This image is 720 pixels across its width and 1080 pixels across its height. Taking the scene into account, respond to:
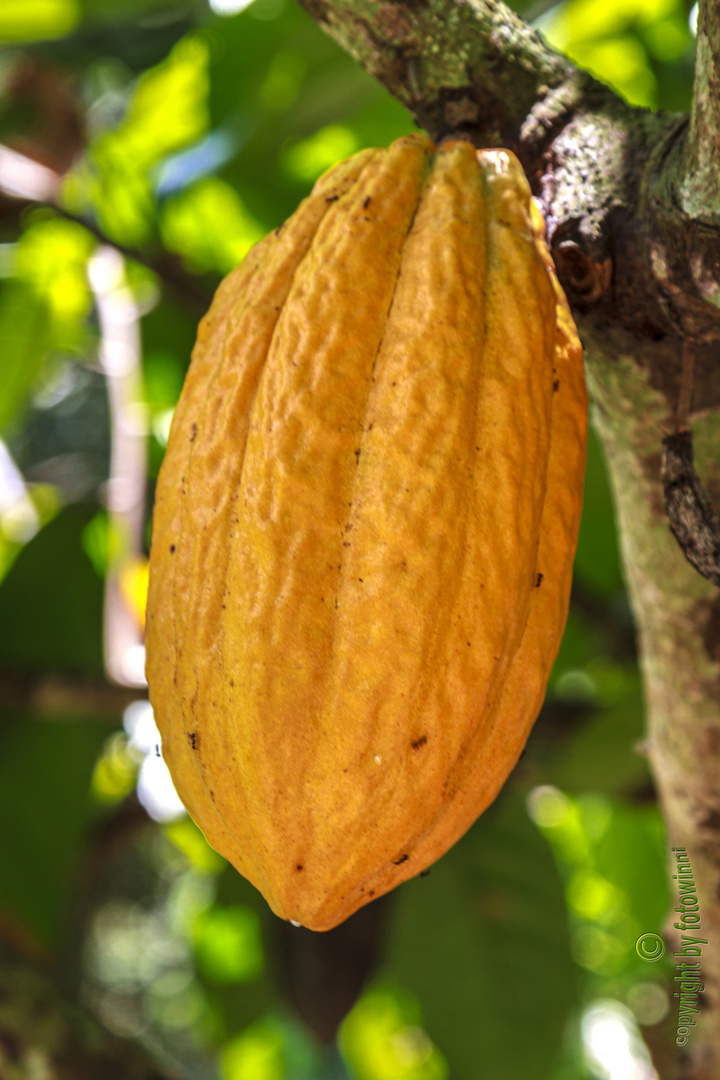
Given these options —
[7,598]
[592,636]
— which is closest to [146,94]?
[7,598]

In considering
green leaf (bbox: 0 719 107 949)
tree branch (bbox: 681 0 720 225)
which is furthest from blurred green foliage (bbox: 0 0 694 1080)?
tree branch (bbox: 681 0 720 225)

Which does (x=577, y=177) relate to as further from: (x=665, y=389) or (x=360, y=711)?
(x=360, y=711)

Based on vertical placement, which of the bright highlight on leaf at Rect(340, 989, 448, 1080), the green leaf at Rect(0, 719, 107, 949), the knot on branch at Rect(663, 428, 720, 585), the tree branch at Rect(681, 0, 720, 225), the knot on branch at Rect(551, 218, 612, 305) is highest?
the tree branch at Rect(681, 0, 720, 225)

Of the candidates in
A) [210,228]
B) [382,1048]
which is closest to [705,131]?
[210,228]

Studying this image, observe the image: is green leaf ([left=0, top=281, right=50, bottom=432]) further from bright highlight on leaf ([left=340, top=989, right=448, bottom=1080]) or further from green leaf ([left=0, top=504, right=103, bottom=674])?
bright highlight on leaf ([left=340, top=989, right=448, bottom=1080])

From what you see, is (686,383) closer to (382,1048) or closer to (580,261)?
(580,261)
